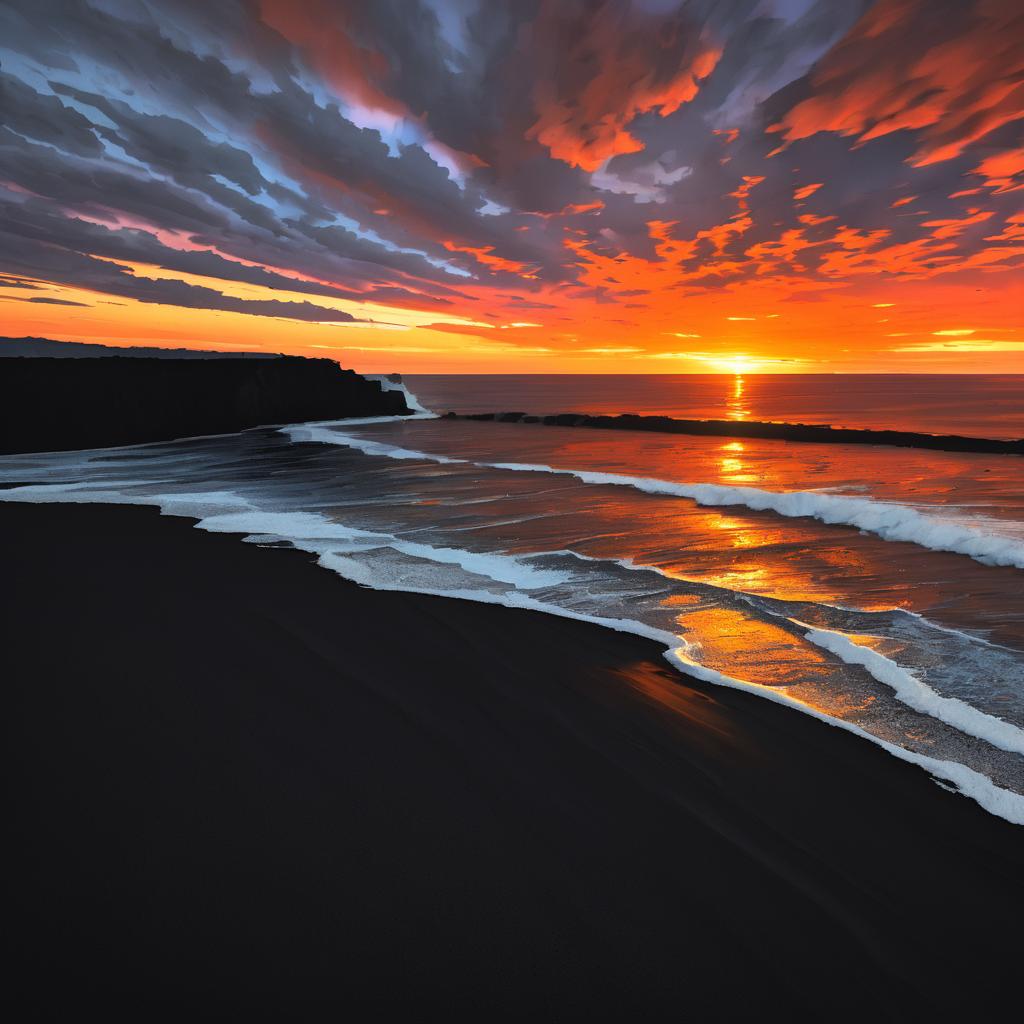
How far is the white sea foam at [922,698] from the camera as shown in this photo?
4.38 metres

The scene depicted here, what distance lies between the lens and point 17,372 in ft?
112

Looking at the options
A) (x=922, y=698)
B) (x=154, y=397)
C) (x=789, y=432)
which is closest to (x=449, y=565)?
(x=922, y=698)

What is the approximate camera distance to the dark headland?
106ft

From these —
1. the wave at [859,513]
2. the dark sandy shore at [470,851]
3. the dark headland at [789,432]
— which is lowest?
the dark headland at [789,432]

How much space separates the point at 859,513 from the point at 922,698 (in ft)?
32.9

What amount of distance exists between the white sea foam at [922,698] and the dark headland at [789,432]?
1302 inches

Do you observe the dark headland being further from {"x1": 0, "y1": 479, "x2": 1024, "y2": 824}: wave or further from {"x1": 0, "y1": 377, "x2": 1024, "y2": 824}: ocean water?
{"x1": 0, "y1": 479, "x2": 1024, "y2": 824}: wave

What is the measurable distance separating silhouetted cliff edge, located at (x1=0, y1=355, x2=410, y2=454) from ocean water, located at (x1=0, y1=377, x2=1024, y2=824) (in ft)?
36.7

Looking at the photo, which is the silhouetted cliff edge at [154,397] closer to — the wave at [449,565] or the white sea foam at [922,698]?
the wave at [449,565]

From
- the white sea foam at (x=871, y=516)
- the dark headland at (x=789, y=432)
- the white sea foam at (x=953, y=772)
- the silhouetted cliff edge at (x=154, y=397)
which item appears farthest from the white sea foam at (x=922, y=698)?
the silhouetted cliff edge at (x=154, y=397)

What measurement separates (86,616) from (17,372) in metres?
A: 38.4

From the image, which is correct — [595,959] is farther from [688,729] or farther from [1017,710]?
[1017,710]

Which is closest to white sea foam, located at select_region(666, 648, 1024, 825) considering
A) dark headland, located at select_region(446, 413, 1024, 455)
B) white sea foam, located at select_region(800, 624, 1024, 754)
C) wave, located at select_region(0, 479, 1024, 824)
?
wave, located at select_region(0, 479, 1024, 824)

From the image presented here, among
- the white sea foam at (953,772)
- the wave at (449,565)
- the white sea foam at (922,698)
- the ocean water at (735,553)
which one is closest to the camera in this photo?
the white sea foam at (953,772)
